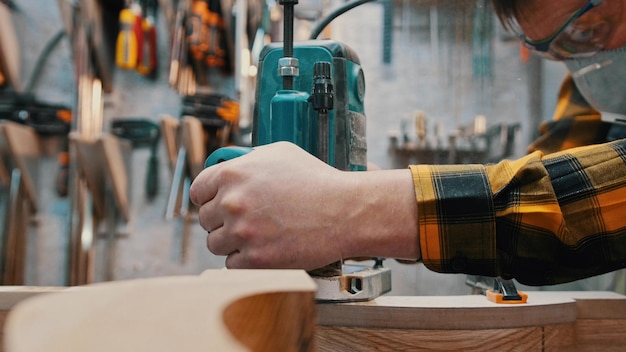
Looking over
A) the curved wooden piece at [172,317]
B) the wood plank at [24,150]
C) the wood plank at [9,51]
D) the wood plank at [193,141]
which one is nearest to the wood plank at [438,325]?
the curved wooden piece at [172,317]

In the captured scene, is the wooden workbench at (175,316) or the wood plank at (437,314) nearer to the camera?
the wooden workbench at (175,316)

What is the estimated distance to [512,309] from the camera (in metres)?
0.76

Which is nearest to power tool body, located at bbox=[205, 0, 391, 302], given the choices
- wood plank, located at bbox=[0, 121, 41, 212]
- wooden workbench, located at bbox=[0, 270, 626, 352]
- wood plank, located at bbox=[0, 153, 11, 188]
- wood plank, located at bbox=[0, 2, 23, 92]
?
wooden workbench, located at bbox=[0, 270, 626, 352]

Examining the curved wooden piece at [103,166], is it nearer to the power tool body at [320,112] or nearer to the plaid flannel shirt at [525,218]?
the power tool body at [320,112]

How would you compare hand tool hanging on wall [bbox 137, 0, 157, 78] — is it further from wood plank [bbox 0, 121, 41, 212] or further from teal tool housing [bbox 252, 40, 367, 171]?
teal tool housing [bbox 252, 40, 367, 171]

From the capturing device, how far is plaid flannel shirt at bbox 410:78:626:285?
0.70 m

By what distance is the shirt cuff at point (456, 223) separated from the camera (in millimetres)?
704

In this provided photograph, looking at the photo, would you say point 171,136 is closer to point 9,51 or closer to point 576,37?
point 9,51

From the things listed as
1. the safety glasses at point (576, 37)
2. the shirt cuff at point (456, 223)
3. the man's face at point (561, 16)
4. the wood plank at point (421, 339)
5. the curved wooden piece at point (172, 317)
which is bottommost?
the wood plank at point (421, 339)

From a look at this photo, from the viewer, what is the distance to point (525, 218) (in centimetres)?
70

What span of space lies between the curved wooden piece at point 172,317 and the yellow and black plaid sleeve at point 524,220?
0.31 meters


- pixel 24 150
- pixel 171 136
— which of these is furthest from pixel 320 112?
pixel 24 150

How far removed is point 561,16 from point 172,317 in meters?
1.04

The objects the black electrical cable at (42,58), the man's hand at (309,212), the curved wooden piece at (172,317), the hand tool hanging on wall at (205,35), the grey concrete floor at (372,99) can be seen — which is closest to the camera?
the curved wooden piece at (172,317)
